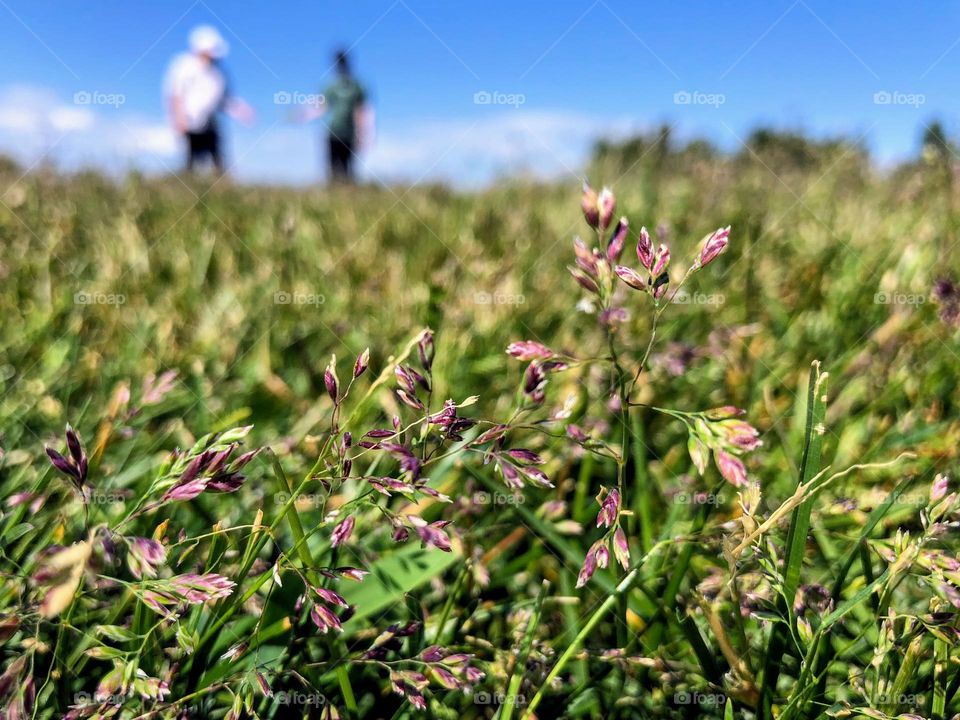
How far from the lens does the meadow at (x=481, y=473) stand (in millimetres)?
734

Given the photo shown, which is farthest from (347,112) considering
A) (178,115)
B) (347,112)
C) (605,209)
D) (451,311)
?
(605,209)

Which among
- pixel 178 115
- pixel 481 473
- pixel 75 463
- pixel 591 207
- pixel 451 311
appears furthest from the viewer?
pixel 178 115

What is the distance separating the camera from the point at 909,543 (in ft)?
2.40

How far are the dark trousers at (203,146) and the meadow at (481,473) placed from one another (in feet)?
26.4

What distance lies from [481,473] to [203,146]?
11.3 meters

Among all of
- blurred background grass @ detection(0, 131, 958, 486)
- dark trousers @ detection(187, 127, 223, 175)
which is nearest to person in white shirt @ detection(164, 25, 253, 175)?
dark trousers @ detection(187, 127, 223, 175)

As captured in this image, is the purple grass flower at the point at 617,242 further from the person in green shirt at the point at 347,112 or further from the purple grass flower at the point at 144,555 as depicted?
the person in green shirt at the point at 347,112

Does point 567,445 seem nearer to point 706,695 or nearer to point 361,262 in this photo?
point 706,695

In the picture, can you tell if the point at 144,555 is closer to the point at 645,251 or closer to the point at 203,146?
the point at 645,251

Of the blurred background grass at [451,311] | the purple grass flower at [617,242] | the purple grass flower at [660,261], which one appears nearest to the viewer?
the purple grass flower at [660,261]

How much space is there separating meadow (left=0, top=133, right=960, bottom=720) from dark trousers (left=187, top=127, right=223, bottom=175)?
803 centimetres

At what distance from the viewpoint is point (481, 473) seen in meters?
1.26

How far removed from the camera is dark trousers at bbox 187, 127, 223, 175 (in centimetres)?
1088

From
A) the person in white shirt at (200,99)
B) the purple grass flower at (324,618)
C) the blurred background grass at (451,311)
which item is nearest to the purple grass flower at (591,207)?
the purple grass flower at (324,618)
